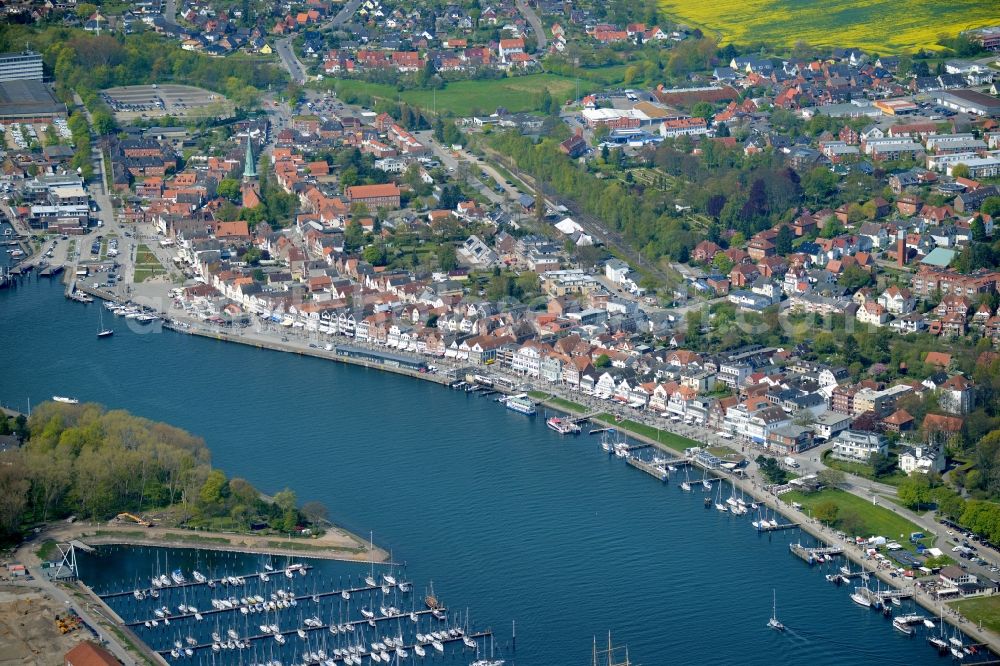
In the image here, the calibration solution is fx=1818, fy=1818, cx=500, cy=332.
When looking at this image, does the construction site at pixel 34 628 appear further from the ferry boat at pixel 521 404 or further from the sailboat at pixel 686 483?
the ferry boat at pixel 521 404

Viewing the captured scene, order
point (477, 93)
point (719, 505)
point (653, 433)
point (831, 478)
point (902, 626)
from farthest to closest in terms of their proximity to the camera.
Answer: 1. point (477, 93)
2. point (653, 433)
3. point (831, 478)
4. point (719, 505)
5. point (902, 626)

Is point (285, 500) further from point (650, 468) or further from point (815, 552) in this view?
point (815, 552)

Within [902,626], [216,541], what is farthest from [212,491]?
[902,626]

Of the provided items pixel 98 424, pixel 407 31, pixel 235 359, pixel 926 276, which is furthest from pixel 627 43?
pixel 98 424

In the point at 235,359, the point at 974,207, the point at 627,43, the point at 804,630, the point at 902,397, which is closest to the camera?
the point at 804,630

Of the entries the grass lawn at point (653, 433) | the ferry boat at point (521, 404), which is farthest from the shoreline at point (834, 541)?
the ferry boat at point (521, 404)

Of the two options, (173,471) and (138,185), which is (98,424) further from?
(138,185)

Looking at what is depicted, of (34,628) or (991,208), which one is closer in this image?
(34,628)
